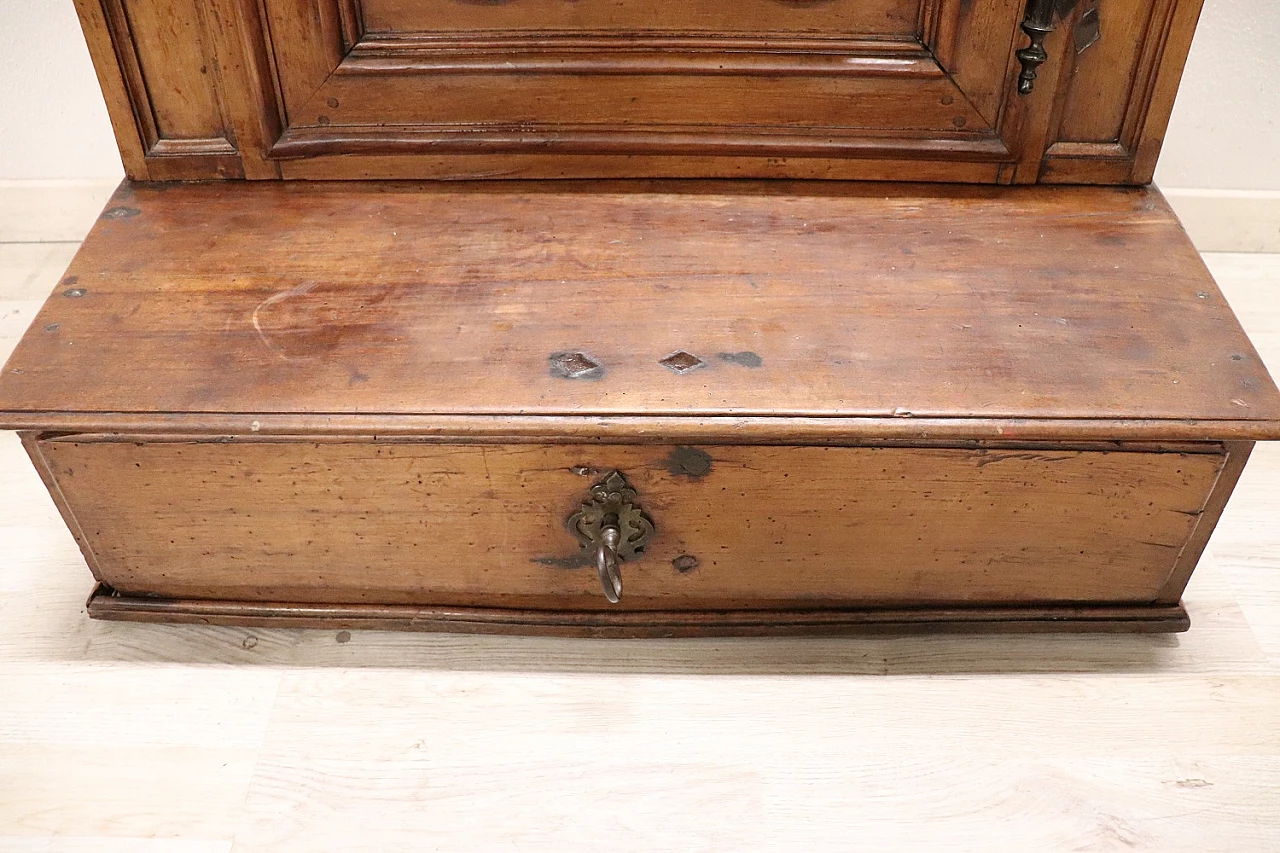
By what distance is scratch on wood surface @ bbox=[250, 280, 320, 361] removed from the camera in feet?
4.10

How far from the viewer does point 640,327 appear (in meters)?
1.27

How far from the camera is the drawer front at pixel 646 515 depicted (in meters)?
1.22

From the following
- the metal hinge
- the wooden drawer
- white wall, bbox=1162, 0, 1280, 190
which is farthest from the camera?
white wall, bbox=1162, 0, 1280, 190

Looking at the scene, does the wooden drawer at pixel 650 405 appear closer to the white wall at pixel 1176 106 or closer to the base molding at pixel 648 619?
the base molding at pixel 648 619

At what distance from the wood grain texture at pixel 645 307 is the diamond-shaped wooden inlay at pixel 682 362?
1 cm

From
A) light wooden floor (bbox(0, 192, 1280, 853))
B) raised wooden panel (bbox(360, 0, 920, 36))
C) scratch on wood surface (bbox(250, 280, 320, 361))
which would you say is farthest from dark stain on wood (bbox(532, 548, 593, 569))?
raised wooden panel (bbox(360, 0, 920, 36))

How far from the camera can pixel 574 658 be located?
54.6 inches

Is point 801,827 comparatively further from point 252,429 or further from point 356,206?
point 356,206

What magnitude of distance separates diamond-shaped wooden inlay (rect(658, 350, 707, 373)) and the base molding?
1.11 ft

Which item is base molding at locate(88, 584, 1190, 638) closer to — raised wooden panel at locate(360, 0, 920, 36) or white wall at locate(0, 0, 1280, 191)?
raised wooden panel at locate(360, 0, 920, 36)

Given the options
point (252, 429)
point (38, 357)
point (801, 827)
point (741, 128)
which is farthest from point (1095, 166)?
point (38, 357)

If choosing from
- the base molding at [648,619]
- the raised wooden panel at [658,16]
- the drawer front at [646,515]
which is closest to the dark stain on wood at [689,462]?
the drawer front at [646,515]

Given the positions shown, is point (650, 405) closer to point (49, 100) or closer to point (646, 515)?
point (646, 515)

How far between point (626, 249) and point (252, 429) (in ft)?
1.61
